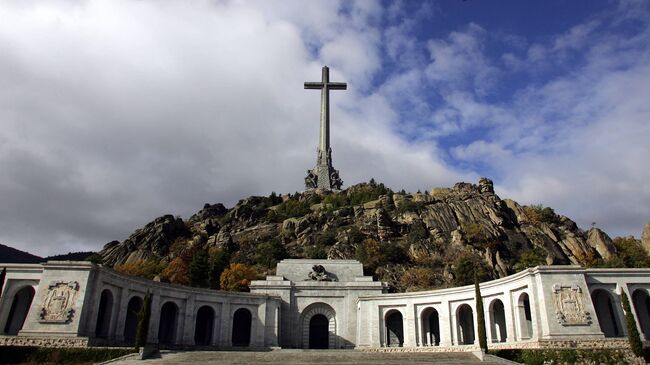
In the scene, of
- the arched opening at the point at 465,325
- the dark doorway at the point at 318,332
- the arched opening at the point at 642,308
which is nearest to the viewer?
the arched opening at the point at 642,308

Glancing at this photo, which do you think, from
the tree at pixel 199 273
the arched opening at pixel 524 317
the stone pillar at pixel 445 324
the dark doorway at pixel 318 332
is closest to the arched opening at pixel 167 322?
the dark doorway at pixel 318 332

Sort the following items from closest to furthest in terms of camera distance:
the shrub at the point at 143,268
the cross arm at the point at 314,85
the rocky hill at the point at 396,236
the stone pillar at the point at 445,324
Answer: the stone pillar at the point at 445,324 < the shrub at the point at 143,268 < the rocky hill at the point at 396,236 < the cross arm at the point at 314,85

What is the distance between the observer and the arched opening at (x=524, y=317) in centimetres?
3522

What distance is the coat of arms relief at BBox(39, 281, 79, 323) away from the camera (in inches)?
1277

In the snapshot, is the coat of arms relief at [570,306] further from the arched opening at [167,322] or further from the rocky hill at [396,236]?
the rocky hill at [396,236]

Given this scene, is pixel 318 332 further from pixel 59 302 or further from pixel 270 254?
pixel 270 254

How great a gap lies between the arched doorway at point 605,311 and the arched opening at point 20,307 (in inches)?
1638

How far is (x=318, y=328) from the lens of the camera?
47062mm

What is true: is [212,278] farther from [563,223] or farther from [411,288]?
[563,223]

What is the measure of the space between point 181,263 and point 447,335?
50.5m

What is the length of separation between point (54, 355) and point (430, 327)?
30.7 meters

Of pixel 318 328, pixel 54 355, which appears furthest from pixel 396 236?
pixel 54 355

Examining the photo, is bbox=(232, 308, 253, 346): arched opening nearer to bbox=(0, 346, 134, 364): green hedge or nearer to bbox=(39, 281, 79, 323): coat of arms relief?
bbox=(39, 281, 79, 323): coat of arms relief

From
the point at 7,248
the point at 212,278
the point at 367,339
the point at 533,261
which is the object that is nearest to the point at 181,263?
the point at 212,278
